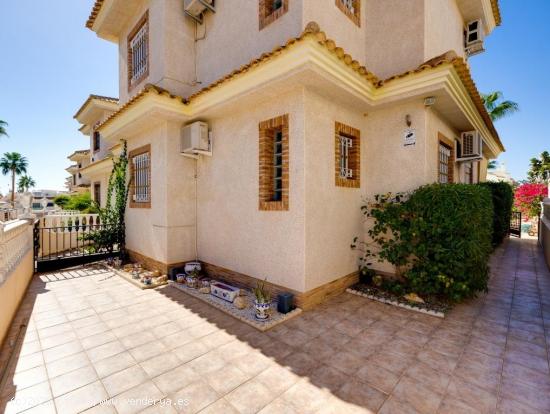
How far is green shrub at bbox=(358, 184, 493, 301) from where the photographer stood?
534cm

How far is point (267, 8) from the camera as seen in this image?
6.68m

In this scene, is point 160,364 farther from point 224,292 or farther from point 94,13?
point 94,13

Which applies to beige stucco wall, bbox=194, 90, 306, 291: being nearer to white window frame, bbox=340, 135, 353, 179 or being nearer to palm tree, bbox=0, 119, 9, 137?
white window frame, bbox=340, 135, 353, 179

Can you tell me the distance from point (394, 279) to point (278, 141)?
480cm

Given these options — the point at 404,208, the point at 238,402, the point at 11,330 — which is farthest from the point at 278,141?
the point at 11,330

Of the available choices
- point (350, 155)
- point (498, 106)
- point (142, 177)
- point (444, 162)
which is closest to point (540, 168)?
point (498, 106)

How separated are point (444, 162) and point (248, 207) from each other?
6368mm

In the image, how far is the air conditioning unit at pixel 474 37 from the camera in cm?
1001

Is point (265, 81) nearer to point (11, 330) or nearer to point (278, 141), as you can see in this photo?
point (278, 141)

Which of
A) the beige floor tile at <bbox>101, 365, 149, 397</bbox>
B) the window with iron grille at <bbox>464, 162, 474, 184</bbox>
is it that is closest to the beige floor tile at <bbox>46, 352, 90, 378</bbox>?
the beige floor tile at <bbox>101, 365, 149, 397</bbox>

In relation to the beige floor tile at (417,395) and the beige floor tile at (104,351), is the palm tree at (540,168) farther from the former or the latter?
the beige floor tile at (104,351)

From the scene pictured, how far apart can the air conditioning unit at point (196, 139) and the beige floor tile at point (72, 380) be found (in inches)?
221

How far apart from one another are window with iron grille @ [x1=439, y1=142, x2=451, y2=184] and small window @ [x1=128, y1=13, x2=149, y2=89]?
33.6ft

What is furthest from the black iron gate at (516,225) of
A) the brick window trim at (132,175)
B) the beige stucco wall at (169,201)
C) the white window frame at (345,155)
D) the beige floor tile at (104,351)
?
the beige floor tile at (104,351)
